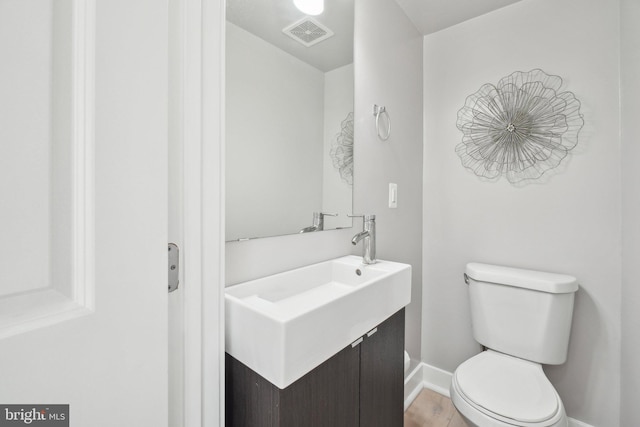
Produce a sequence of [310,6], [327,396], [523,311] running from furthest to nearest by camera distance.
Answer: [523,311] → [310,6] → [327,396]

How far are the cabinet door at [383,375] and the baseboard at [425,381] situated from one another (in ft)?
1.89

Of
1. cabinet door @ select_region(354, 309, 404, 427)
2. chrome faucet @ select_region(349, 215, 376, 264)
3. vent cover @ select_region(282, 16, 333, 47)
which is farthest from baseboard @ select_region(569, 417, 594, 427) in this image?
vent cover @ select_region(282, 16, 333, 47)

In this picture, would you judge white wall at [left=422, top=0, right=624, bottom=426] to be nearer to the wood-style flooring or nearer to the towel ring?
the wood-style flooring

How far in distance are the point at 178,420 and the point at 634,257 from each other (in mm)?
1769

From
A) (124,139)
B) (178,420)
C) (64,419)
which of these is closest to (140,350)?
(64,419)

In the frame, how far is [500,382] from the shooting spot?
1205mm

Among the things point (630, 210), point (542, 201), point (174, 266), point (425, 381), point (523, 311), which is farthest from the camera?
point (425, 381)

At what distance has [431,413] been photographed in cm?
161

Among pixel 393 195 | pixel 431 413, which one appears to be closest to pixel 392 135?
pixel 393 195

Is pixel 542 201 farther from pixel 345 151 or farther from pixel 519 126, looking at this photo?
pixel 345 151

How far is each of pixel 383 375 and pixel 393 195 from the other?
0.89 meters

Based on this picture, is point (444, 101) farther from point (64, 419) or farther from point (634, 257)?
point (64, 419)

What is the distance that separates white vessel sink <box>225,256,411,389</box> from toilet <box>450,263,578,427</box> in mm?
543

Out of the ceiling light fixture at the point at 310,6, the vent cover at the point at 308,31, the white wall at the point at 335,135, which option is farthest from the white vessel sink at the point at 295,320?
the ceiling light fixture at the point at 310,6
